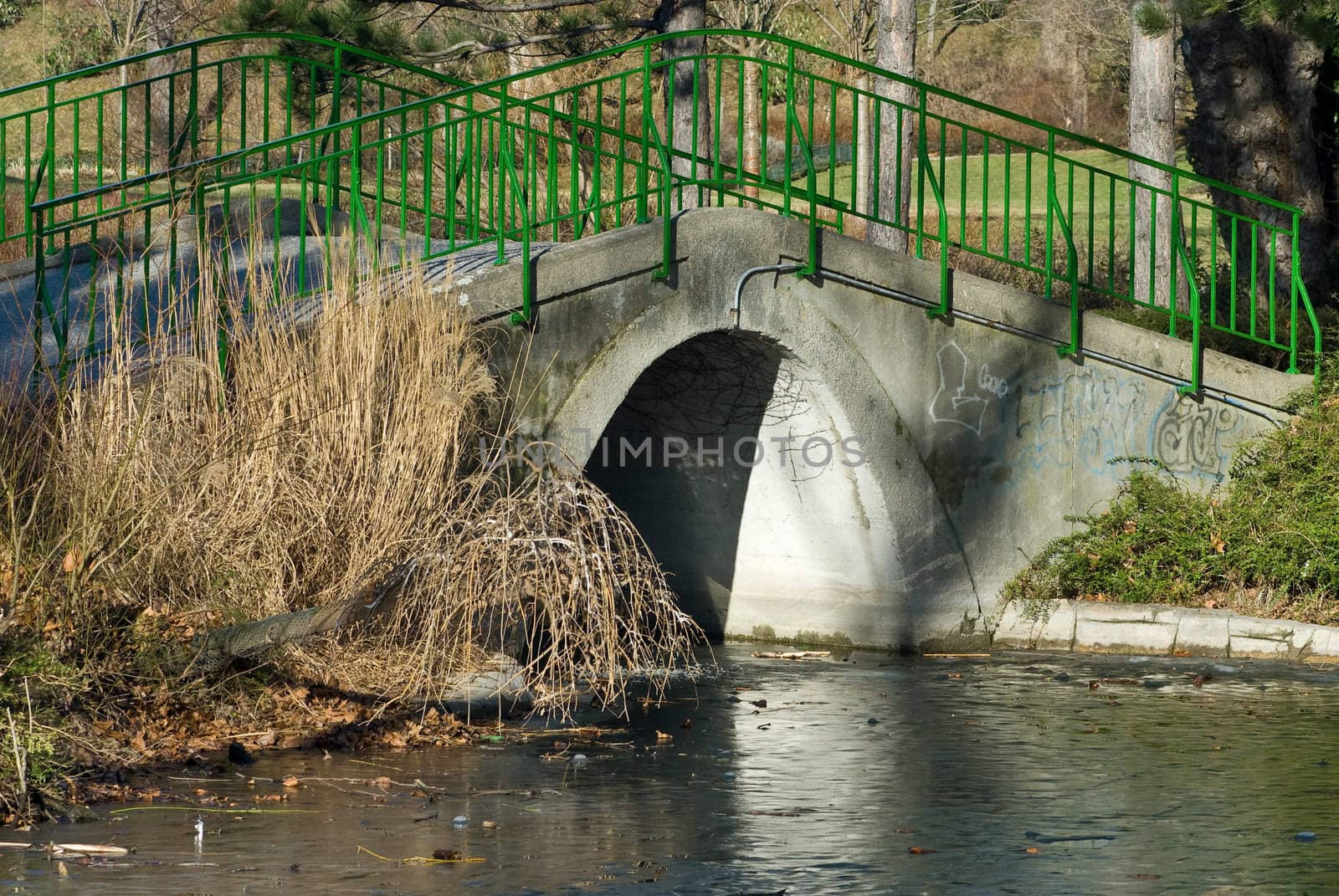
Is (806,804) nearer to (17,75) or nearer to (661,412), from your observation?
(661,412)

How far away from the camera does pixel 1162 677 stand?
10.1 meters

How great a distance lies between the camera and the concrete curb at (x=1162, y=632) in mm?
10734

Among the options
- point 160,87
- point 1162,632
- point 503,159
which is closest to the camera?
point 503,159

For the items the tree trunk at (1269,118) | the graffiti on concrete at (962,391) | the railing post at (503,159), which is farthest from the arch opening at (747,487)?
the tree trunk at (1269,118)

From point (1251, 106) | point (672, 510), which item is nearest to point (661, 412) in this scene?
point (672, 510)

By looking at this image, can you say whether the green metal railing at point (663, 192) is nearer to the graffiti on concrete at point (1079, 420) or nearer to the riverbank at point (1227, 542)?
the graffiti on concrete at point (1079, 420)

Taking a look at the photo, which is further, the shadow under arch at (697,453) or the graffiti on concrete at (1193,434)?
the graffiti on concrete at (1193,434)

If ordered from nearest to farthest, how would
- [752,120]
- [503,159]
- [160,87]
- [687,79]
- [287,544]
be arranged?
[287,544], [503,159], [687,79], [160,87], [752,120]

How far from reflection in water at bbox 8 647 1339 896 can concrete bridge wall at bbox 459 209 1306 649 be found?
7.13 feet

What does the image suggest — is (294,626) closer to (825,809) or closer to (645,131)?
(825,809)

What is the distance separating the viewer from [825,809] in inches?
260

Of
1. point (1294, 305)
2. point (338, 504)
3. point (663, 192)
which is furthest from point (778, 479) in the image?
point (338, 504)

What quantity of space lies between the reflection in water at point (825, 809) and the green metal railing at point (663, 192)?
266cm

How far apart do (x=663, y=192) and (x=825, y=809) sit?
4524mm
